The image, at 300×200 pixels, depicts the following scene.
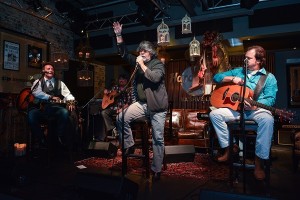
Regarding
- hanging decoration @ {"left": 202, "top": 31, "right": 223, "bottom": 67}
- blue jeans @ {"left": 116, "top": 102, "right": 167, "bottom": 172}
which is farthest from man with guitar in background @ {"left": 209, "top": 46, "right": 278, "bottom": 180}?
hanging decoration @ {"left": 202, "top": 31, "right": 223, "bottom": 67}

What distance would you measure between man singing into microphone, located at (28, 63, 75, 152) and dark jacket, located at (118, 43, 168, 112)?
2.03 metres

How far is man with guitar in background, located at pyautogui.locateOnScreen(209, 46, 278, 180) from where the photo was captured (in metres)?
3.34

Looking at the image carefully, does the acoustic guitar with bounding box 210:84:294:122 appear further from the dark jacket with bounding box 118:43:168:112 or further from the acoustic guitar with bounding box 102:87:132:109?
the acoustic guitar with bounding box 102:87:132:109

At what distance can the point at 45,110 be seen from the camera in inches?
207

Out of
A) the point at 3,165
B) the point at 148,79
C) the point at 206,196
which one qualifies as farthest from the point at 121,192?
the point at 3,165

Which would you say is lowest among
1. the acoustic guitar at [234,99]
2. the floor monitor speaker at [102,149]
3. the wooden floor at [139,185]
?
the wooden floor at [139,185]

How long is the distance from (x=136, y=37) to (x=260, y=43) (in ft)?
13.7

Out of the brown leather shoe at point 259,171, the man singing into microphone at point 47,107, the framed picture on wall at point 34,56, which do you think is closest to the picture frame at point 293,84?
the brown leather shoe at point 259,171

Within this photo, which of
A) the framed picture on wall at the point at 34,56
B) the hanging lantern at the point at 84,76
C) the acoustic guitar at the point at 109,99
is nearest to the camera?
the acoustic guitar at the point at 109,99

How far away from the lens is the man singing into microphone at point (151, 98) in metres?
3.66

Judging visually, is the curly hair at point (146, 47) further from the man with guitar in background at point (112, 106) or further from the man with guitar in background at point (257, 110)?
the man with guitar in background at point (112, 106)

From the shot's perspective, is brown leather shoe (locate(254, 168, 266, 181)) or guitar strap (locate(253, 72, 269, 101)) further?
guitar strap (locate(253, 72, 269, 101))

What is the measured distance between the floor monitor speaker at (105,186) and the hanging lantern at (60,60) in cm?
746

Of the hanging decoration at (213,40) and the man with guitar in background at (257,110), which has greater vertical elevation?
the hanging decoration at (213,40)
